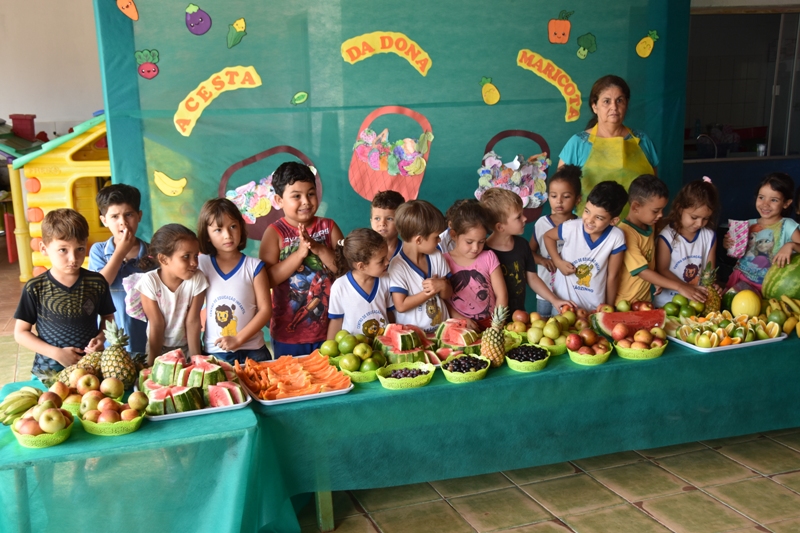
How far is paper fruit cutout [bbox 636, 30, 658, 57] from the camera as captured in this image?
6.27 metres

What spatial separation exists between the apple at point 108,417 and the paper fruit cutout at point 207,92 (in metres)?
3.39

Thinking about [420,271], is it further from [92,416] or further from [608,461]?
[92,416]

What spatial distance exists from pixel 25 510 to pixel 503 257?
2661mm

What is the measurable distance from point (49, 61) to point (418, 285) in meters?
9.99

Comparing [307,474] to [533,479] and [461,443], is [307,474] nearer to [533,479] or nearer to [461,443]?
[461,443]

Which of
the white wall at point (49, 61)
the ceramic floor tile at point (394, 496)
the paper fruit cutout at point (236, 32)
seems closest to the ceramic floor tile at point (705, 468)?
the ceramic floor tile at point (394, 496)

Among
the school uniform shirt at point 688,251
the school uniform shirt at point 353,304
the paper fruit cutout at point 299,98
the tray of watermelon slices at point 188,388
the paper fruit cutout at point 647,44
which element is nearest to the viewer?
the tray of watermelon slices at point 188,388

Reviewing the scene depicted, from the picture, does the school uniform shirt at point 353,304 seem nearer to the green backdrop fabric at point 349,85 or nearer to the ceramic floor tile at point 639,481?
the ceramic floor tile at point 639,481

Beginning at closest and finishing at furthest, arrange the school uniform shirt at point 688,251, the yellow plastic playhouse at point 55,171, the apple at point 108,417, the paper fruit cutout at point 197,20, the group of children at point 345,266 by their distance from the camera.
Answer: the apple at point 108,417, the group of children at point 345,266, the school uniform shirt at point 688,251, the paper fruit cutout at point 197,20, the yellow plastic playhouse at point 55,171

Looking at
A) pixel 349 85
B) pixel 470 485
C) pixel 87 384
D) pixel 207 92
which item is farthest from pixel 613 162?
pixel 87 384

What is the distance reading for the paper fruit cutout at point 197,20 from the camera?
536 centimetres

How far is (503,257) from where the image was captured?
4.08 metres

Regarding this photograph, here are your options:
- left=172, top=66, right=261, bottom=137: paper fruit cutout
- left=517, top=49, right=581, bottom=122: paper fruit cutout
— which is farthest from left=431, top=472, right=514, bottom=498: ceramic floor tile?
left=517, top=49, right=581, bottom=122: paper fruit cutout

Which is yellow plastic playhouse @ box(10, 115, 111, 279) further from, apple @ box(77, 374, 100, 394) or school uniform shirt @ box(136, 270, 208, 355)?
apple @ box(77, 374, 100, 394)
